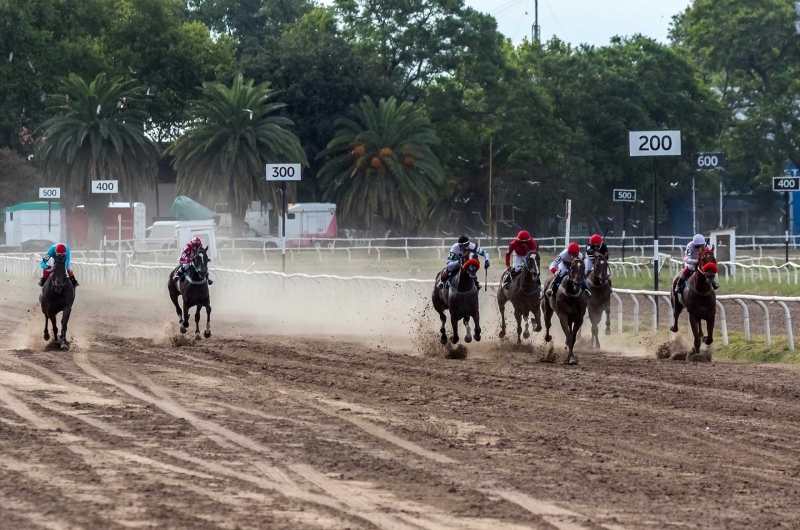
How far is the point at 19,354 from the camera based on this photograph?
17.1 metres

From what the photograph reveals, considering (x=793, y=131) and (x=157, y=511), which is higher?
(x=793, y=131)

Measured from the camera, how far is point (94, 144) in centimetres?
5972

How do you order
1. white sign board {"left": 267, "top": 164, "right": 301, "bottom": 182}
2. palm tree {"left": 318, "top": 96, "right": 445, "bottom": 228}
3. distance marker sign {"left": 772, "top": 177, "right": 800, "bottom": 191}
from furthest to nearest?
palm tree {"left": 318, "top": 96, "right": 445, "bottom": 228} < distance marker sign {"left": 772, "top": 177, "right": 800, "bottom": 191} < white sign board {"left": 267, "top": 164, "right": 301, "bottom": 182}

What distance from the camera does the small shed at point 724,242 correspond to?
3344cm

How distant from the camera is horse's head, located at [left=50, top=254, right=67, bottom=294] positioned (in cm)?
1761

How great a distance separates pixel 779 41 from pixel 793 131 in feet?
26.1

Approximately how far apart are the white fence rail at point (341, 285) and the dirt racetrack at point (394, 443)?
6.61 feet

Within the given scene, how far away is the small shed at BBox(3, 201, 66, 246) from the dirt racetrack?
4825 centimetres

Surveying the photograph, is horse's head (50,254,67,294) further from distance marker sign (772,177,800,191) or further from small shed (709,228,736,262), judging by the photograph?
small shed (709,228,736,262)

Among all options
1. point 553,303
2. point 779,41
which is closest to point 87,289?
point 553,303

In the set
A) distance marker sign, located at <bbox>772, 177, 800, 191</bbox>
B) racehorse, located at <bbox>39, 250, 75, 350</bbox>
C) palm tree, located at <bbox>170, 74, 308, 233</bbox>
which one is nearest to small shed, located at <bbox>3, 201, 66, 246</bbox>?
palm tree, located at <bbox>170, 74, 308, 233</bbox>

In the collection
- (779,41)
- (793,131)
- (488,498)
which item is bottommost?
(488,498)

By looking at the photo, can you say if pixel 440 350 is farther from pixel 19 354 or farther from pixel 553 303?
pixel 19 354

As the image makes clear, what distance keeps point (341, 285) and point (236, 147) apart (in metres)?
30.8
